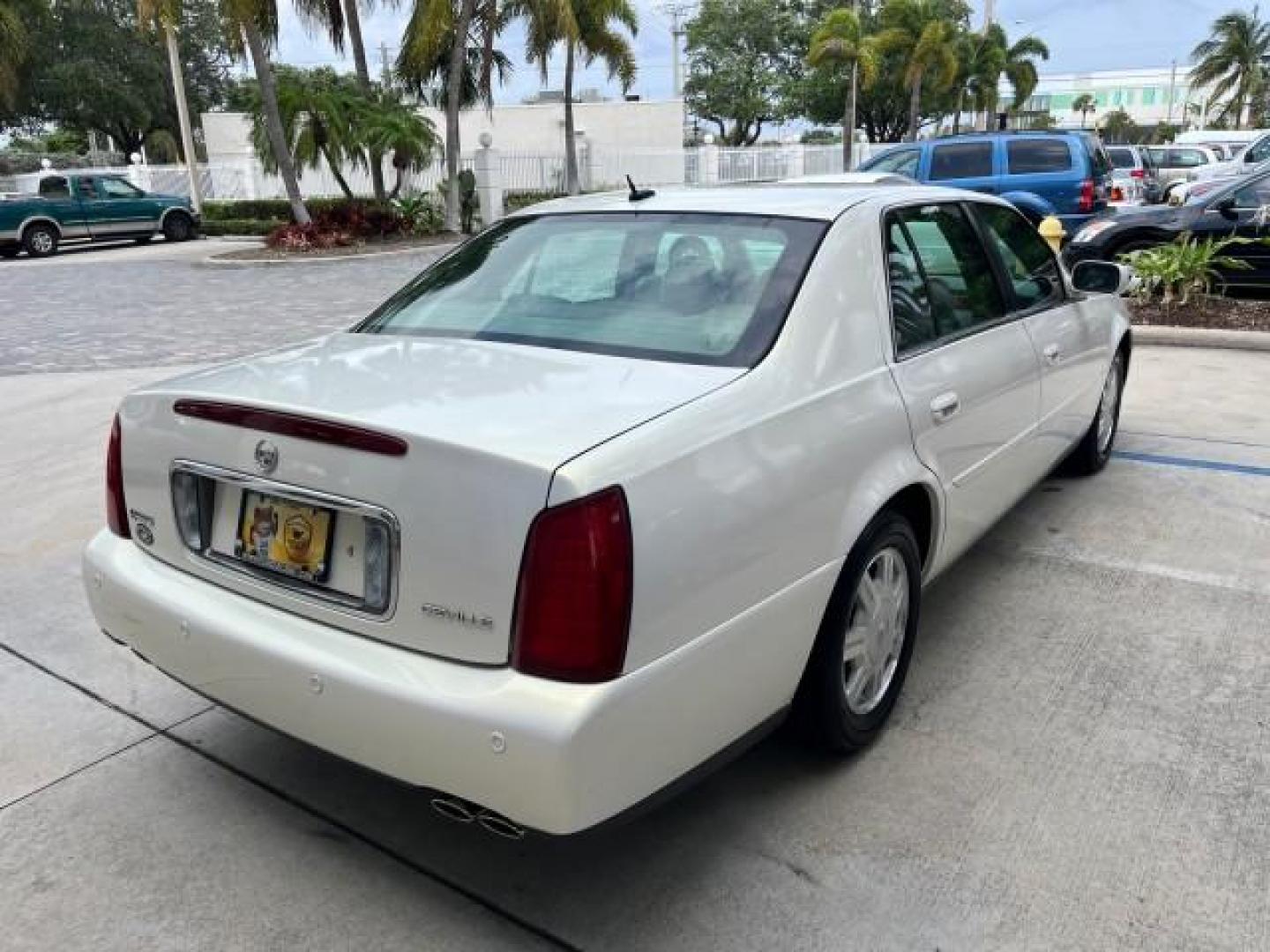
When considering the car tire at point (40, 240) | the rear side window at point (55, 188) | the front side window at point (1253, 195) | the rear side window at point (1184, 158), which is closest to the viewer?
the front side window at point (1253, 195)

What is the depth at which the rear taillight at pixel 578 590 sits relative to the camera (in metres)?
1.97

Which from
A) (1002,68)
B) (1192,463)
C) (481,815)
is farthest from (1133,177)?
(1002,68)

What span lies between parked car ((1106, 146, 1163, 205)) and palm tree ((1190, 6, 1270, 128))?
50032 millimetres

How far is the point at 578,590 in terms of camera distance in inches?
77.7

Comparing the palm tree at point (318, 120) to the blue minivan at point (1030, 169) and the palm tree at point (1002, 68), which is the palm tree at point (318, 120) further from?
the palm tree at point (1002, 68)

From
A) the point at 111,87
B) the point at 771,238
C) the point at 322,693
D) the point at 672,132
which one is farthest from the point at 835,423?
the point at 111,87

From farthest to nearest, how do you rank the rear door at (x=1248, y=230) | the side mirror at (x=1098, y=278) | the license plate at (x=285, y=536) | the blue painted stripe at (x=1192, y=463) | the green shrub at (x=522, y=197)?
1. the green shrub at (x=522, y=197)
2. the rear door at (x=1248, y=230)
3. the blue painted stripe at (x=1192, y=463)
4. the side mirror at (x=1098, y=278)
5. the license plate at (x=285, y=536)

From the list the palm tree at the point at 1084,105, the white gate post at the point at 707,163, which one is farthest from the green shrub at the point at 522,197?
the palm tree at the point at 1084,105

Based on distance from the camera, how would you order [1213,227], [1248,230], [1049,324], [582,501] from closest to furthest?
1. [582,501]
2. [1049,324]
3. [1248,230]
4. [1213,227]

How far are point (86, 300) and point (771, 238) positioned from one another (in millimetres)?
13305

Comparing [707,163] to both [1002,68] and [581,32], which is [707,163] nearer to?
[581,32]

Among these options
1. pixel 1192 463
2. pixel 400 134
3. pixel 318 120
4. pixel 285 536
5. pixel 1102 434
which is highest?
pixel 318 120

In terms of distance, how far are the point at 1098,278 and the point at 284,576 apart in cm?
391

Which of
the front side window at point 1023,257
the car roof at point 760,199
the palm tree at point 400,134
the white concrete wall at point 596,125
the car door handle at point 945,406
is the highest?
the white concrete wall at point 596,125
